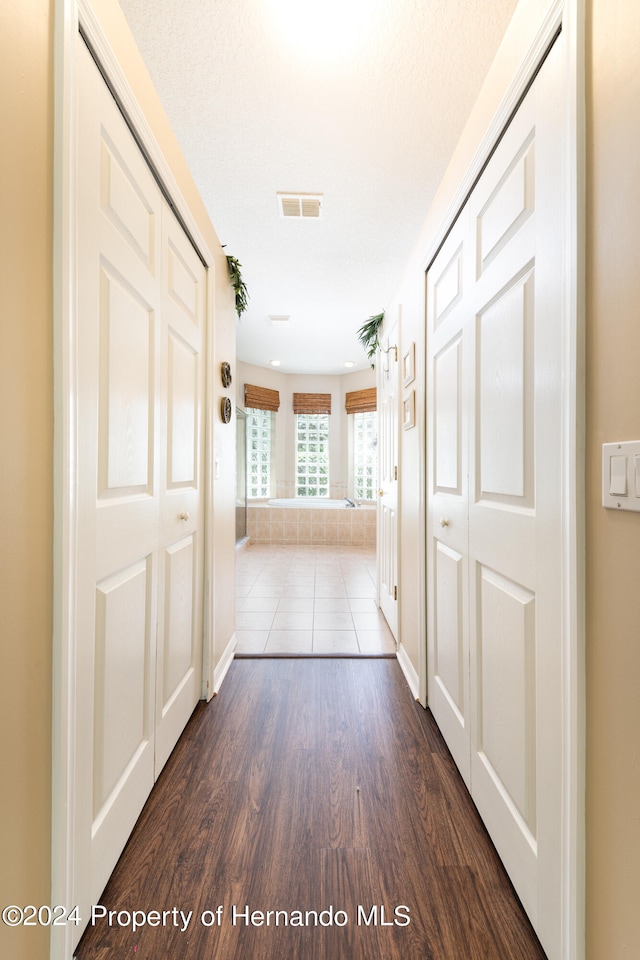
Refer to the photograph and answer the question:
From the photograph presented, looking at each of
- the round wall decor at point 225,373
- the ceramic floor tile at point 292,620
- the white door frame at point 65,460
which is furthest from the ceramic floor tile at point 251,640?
the white door frame at point 65,460

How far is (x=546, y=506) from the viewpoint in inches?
34.8

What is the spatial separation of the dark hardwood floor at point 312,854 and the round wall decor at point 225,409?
142 centimetres

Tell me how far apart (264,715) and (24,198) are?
1888mm

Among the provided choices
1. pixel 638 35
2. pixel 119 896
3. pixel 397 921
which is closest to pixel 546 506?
pixel 638 35

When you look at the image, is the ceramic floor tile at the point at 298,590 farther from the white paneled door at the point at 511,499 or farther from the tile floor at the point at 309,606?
the white paneled door at the point at 511,499

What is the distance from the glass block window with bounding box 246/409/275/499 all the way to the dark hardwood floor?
4955 millimetres

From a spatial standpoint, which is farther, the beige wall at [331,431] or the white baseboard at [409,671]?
the beige wall at [331,431]

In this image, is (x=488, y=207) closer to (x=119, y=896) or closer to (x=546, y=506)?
(x=546, y=506)

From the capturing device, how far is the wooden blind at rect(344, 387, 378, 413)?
6555 mm

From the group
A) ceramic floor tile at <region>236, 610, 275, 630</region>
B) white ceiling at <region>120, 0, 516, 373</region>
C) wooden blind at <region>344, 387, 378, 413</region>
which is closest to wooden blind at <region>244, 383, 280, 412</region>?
wooden blind at <region>344, 387, 378, 413</region>

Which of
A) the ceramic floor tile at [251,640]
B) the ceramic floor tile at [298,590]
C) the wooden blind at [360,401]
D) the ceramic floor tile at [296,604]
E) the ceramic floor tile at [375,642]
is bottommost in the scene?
the ceramic floor tile at [251,640]

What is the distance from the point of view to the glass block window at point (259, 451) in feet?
21.5

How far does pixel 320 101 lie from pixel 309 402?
5.20 meters

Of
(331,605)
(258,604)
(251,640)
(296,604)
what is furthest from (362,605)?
(251,640)
